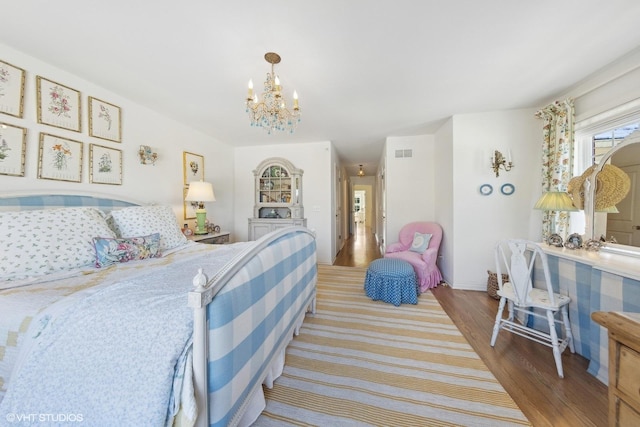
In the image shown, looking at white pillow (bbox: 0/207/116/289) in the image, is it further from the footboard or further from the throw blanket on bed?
the footboard

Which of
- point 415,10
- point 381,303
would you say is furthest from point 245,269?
point 381,303

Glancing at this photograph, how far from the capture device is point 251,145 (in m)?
4.55

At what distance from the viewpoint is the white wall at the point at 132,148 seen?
6.12 ft

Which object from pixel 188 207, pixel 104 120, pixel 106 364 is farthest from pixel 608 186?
pixel 104 120

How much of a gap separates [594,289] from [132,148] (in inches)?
178

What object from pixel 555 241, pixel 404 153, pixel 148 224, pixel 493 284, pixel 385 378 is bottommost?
pixel 385 378

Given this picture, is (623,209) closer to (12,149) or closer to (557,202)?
(557,202)

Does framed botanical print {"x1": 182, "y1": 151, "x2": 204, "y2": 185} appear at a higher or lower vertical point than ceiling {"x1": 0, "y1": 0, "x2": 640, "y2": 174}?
lower

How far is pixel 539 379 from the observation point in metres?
1.52

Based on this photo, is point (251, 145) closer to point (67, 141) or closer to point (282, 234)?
point (67, 141)

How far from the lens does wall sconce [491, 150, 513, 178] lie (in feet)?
9.43

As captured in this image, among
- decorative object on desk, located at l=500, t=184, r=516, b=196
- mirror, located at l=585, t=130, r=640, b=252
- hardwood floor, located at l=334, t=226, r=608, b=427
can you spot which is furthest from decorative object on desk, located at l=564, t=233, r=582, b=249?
decorative object on desk, located at l=500, t=184, r=516, b=196

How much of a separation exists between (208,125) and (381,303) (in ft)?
11.6

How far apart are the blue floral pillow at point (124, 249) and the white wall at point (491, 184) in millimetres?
3508
